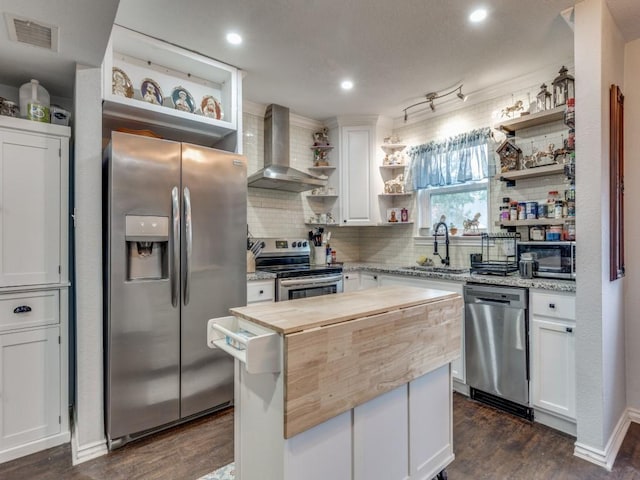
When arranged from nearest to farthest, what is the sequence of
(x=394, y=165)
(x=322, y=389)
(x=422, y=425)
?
(x=322, y=389) < (x=422, y=425) < (x=394, y=165)

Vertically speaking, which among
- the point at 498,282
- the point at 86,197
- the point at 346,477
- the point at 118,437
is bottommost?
the point at 118,437

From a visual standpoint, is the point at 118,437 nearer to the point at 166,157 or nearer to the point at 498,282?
the point at 166,157

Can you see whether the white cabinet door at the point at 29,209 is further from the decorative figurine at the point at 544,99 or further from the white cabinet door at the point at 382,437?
the decorative figurine at the point at 544,99

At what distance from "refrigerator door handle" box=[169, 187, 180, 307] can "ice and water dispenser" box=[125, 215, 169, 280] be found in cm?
4

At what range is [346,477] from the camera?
1.38m

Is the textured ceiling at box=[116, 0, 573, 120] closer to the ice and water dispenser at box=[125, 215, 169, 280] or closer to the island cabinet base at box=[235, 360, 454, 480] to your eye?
the ice and water dispenser at box=[125, 215, 169, 280]

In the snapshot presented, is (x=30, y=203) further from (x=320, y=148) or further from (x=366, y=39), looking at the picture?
(x=320, y=148)

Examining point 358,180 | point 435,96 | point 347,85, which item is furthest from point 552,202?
point 347,85

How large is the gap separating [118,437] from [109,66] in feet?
7.81

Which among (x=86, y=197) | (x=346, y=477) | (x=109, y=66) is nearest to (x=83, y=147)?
(x=86, y=197)

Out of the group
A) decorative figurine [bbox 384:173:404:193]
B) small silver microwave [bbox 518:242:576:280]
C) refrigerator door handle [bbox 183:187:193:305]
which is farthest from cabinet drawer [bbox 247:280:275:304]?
small silver microwave [bbox 518:242:576:280]

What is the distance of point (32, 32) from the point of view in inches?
68.2

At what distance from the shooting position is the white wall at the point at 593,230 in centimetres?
199

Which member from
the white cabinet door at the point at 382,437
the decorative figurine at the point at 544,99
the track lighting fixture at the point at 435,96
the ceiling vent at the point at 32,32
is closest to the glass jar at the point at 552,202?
the decorative figurine at the point at 544,99
